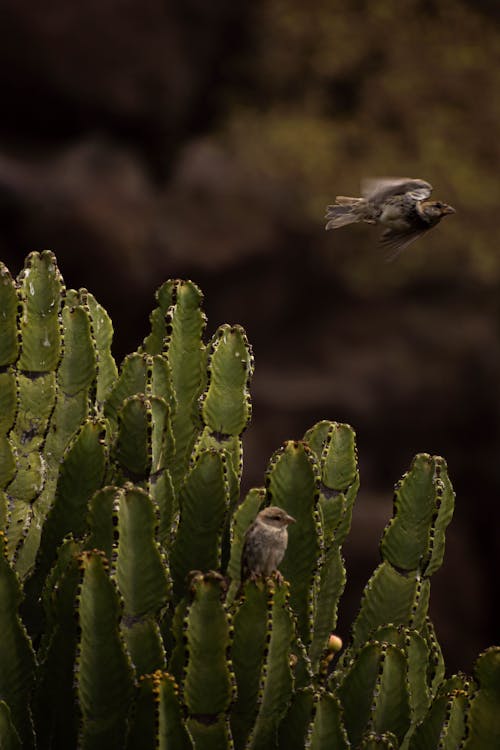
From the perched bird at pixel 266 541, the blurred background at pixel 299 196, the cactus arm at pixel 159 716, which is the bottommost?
the cactus arm at pixel 159 716

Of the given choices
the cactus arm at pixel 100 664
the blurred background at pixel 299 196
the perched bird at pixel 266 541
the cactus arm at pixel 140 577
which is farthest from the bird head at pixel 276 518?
the blurred background at pixel 299 196

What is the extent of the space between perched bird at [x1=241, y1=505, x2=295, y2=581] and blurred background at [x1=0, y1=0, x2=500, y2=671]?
6.12 m

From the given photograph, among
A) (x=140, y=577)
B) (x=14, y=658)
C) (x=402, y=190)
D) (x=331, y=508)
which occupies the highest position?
(x=402, y=190)

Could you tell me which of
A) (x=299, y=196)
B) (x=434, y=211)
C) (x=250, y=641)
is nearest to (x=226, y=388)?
(x=434, y=211)

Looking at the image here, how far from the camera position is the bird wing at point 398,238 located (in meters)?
3.84

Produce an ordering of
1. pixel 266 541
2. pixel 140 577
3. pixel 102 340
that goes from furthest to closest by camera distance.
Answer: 1. pixel 102 340
2. pixel 266 541
3. pixel 140 577

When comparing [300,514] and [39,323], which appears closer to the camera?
[300,514]

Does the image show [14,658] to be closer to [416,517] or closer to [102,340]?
[416,517]

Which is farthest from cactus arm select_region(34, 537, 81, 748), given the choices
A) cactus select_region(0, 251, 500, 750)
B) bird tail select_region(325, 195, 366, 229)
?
bird tail select_region(325, 195, 366, 229)

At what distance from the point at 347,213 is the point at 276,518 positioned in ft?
3.50

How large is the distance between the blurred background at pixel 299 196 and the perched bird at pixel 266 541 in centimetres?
612

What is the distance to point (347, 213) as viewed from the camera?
3951 mm

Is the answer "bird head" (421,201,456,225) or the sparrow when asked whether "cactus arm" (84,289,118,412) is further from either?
"bird head" (421,201,456,225)

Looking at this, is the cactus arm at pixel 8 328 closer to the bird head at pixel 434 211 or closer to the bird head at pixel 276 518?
the bird head at pixel 276 518
